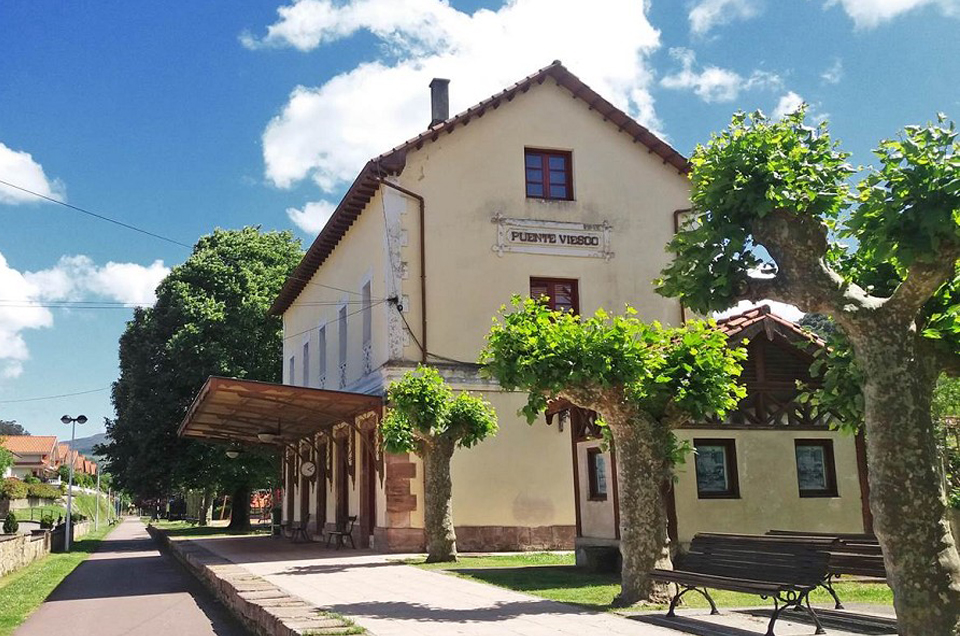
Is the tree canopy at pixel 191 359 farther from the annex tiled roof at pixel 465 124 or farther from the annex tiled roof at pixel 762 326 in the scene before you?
the annex tiled roof at pixel 762 326

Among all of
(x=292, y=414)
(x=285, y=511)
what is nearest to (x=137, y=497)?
(x=285, y=511)

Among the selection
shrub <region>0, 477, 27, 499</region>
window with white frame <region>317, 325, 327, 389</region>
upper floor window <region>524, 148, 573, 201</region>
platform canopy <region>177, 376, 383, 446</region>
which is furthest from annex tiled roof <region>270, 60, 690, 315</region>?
shrub <region>0, 477, 27, 499</region>

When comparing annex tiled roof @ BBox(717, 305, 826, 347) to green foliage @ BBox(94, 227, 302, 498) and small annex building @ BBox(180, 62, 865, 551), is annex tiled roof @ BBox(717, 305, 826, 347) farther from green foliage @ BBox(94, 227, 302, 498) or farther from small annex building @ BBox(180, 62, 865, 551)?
green foliage @ BBox(94, 227, 302, 498)

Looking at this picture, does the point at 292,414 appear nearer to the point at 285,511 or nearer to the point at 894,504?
the point at 285,511

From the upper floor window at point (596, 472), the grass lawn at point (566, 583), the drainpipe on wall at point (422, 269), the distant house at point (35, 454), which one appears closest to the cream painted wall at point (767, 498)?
the upper floor window at point (596, 472)

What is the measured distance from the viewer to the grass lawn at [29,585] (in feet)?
38.1

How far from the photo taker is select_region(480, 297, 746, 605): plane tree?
973 cm

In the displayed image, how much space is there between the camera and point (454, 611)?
29.7 ft

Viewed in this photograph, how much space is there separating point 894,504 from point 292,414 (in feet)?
53.0

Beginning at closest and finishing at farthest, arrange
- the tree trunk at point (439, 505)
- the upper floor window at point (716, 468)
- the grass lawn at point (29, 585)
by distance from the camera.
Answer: the grass lawn at point (29, 585), the upper floor window at point (716, 468), the tree trunk at point (439, 505)

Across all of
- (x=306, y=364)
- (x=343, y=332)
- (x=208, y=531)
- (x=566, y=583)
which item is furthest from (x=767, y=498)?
(x=208, y=531)

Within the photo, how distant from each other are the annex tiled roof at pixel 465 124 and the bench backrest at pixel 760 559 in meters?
11.4

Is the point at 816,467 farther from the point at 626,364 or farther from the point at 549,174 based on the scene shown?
the point at 549,174

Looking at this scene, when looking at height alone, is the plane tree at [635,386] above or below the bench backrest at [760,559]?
above
